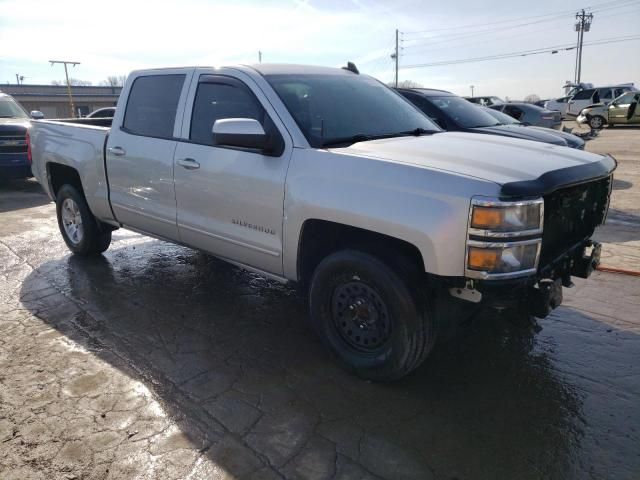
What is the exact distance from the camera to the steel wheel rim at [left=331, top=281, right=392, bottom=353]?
122 inches

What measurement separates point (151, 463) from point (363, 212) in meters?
1.72

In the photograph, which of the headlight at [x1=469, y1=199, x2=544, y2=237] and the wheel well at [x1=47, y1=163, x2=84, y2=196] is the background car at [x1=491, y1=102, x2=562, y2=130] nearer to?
the wheel well at [x1=47, y1=163, x2=84, y2=196]

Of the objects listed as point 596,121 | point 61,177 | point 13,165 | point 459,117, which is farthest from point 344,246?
point 596,121

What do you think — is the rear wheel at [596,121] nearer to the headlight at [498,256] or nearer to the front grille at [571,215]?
the front grille at [571,215]

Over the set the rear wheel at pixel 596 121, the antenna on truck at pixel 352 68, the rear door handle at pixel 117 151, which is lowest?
the rear wheel at pixel 596 121

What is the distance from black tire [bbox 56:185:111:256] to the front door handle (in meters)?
2.08

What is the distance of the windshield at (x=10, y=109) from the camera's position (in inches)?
458

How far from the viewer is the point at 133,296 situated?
472 cm

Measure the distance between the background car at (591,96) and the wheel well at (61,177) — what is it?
2669 cm

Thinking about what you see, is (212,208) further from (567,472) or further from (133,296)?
(567,472)

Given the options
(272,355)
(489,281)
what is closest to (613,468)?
(489,281)

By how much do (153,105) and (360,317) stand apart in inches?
110

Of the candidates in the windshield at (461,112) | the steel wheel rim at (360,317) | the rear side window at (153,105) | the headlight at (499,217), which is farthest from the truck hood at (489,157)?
the windshield at (461,112)

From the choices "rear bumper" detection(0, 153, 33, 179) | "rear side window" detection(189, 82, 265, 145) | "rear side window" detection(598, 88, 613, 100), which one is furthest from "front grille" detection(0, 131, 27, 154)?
"rear side window" detection(598, 88, 613, 100)
